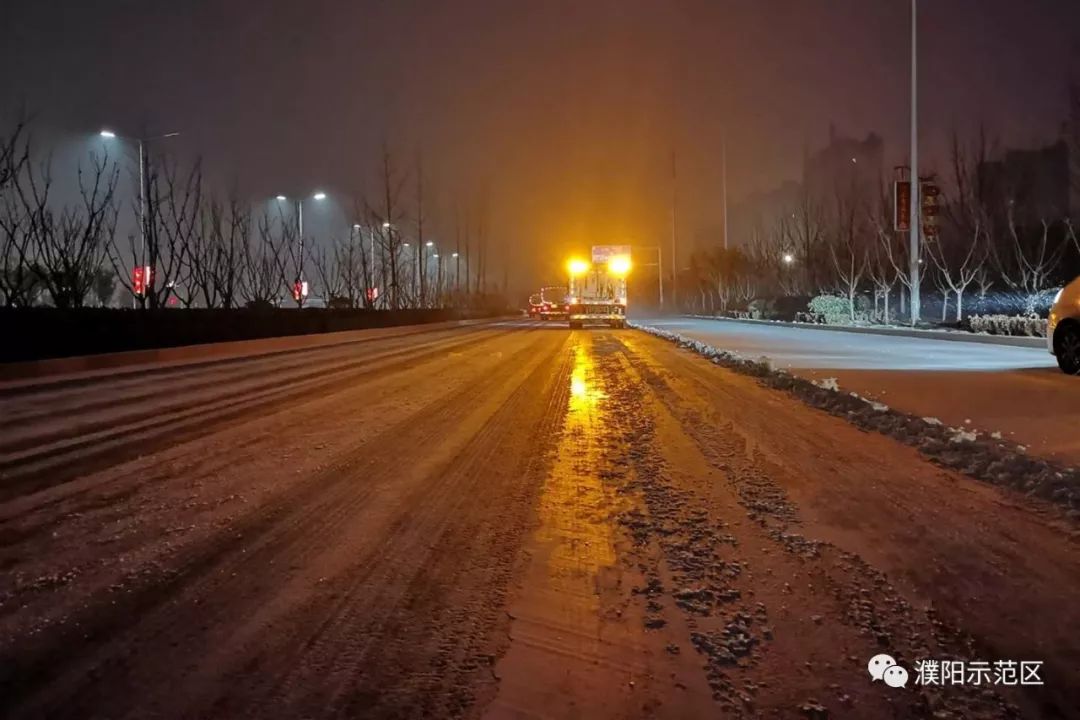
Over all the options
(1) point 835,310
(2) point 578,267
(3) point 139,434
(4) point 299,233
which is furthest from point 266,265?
(3) point 139,434

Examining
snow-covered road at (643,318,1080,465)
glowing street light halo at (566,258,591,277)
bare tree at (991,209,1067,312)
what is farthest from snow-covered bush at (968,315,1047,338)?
glowing street light halo at (566,258,591,277)

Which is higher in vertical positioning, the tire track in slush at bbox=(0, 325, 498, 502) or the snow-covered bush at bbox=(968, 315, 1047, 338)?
the snow-covered bush at bbox=(968, 315, 1047, 338)

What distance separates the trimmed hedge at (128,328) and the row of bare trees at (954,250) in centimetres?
2840

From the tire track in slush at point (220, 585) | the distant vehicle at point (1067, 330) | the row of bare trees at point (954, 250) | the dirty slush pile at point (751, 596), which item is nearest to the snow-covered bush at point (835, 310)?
the row of bare trees at point (954, 250)

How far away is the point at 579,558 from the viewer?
18.3 ft

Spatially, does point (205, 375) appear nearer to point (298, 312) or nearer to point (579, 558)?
point (579, 558)

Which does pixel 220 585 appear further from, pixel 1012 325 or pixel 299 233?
pixel 299 233

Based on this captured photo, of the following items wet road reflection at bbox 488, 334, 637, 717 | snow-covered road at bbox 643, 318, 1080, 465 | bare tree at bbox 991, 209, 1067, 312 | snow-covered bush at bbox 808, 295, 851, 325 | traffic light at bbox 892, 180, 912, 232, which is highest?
traffic light at bbox 892, 180, 912, 232

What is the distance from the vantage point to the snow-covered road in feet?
32.3

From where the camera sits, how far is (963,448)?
870 cm

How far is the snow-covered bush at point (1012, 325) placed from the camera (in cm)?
2631

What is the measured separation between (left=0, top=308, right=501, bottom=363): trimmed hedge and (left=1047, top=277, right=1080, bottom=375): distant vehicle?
72.9 feet

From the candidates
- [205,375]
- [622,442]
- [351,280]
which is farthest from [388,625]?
[351,280]

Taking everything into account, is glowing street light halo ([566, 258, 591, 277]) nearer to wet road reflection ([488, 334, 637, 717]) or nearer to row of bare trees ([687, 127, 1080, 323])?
row of bare trees ([687, 127, 1080, 323])
